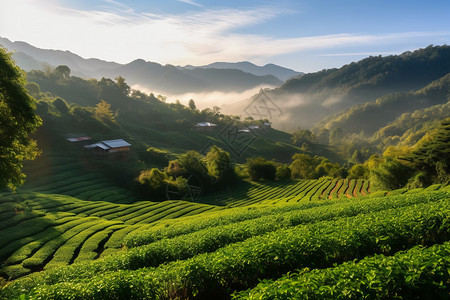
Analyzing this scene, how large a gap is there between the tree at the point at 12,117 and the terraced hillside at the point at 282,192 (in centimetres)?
3478

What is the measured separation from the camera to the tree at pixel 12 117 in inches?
656

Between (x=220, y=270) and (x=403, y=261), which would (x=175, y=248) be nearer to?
(x=220, y=270)

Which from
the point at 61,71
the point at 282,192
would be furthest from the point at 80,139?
the point at 61,71

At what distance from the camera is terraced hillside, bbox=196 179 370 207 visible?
49.1 m

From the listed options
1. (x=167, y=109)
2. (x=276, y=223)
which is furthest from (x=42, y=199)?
(x=167, y=109)

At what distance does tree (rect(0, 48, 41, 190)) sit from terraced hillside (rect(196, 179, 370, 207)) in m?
34.8

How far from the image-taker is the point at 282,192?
57594 millimetres

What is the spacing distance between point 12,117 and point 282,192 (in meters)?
50.1

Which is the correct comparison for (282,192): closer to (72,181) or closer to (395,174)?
(395,174)

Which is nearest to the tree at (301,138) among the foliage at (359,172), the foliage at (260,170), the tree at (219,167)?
the foliage at (359,172)

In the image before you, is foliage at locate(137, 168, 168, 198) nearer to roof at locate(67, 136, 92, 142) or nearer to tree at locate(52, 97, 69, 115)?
roof at locate(67, 136, 92, 142)

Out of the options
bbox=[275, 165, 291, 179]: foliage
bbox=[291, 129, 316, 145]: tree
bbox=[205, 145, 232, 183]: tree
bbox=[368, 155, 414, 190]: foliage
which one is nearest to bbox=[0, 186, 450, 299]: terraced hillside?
bbox=[368, 155, 414, 190]: foliage

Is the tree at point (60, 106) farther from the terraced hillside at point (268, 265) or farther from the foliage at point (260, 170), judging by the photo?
the terraced hillside at point (268, 265)

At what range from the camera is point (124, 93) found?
18175 centimetres
